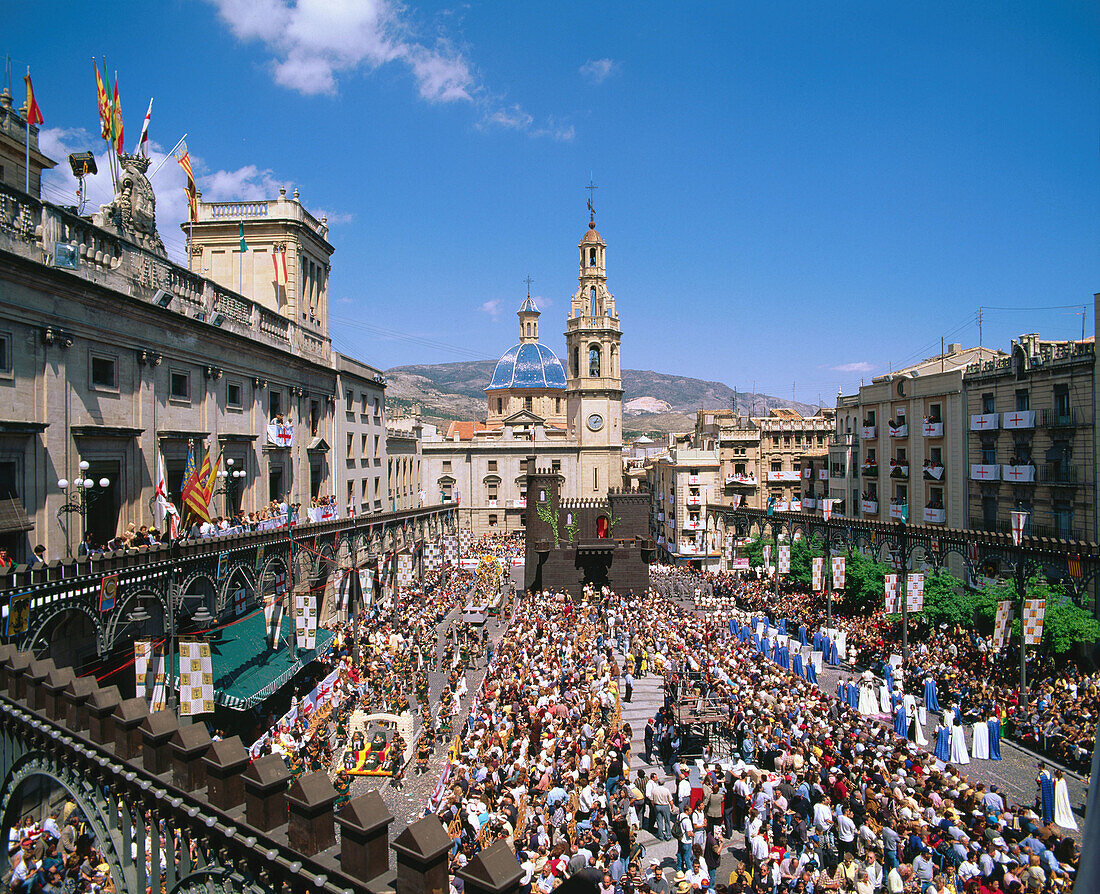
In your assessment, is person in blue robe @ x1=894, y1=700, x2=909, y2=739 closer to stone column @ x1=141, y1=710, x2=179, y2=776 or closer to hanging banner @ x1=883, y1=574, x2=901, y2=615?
hanging banner @ x1=883, y1=574, x2=901, y2=615

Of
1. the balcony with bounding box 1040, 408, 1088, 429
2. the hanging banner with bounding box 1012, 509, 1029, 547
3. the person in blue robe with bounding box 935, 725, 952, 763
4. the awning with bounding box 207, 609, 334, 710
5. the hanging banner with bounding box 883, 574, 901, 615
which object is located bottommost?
the person in blue robe with bounding box 935, 725, 952, 763

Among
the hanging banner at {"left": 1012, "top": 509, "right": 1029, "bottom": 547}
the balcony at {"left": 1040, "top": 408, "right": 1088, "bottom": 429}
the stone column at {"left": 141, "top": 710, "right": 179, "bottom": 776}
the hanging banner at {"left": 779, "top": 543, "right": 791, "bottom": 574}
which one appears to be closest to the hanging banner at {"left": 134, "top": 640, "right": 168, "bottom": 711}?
the stone column at {"left": 141, "top": 710, "right": 179, "bottom": 776}

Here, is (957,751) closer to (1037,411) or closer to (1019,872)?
(1019,872)

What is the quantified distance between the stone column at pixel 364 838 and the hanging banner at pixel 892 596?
26.2 meters

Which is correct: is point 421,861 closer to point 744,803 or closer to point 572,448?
point 744,803

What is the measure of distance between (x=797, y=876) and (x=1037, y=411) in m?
32.7

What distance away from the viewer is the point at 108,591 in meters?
14.7

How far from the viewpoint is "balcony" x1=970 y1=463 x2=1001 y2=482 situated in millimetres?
37031

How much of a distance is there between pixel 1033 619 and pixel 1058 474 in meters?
16.7

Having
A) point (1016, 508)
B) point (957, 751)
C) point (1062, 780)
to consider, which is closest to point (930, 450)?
point (1016, 508)

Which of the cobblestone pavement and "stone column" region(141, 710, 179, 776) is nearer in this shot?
"stone column" region(141, 710, 179, 776)

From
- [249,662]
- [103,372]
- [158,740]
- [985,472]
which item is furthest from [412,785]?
[985,472]

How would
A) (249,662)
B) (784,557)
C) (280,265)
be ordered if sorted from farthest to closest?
(280,265)
(784,557)
(249,662)

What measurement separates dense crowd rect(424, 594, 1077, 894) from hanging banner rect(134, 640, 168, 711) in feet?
22.2
